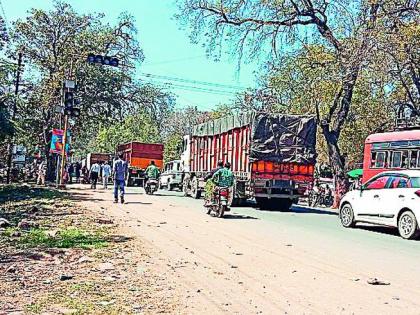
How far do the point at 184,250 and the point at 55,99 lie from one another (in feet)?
97.7

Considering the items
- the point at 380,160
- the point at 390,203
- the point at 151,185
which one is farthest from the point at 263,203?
the point at 390,203

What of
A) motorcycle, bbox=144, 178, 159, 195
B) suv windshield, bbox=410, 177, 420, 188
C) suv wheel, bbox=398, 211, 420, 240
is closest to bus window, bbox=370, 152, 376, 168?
suv windshield, bbox=410, 177, 420, 188

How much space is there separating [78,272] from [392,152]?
16.9m

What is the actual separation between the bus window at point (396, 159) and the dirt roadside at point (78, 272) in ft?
40.1

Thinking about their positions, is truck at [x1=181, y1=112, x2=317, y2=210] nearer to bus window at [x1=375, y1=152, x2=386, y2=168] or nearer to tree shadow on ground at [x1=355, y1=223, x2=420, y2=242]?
bus window at [x1=375, y1=152, x2=386, y2=168]

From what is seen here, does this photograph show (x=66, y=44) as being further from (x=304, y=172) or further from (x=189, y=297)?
(x=189, y=297)

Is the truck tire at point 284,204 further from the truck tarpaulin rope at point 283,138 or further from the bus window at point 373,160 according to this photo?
the bus window at point 373,160

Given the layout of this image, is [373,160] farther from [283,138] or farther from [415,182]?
[415,182]

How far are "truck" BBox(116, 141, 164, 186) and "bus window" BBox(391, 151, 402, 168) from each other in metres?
22.4

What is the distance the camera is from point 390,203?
14.8 m

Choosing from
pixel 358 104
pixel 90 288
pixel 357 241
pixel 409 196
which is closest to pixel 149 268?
pixel 90 288

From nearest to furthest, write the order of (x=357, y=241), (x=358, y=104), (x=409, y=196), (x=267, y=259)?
1. (x=267, y=259)
2. (x=357, y=241)
3. (x=409, y=196)
4. (x=358, y=104)

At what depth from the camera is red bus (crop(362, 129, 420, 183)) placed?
829 inches

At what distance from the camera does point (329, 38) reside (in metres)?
26.4
